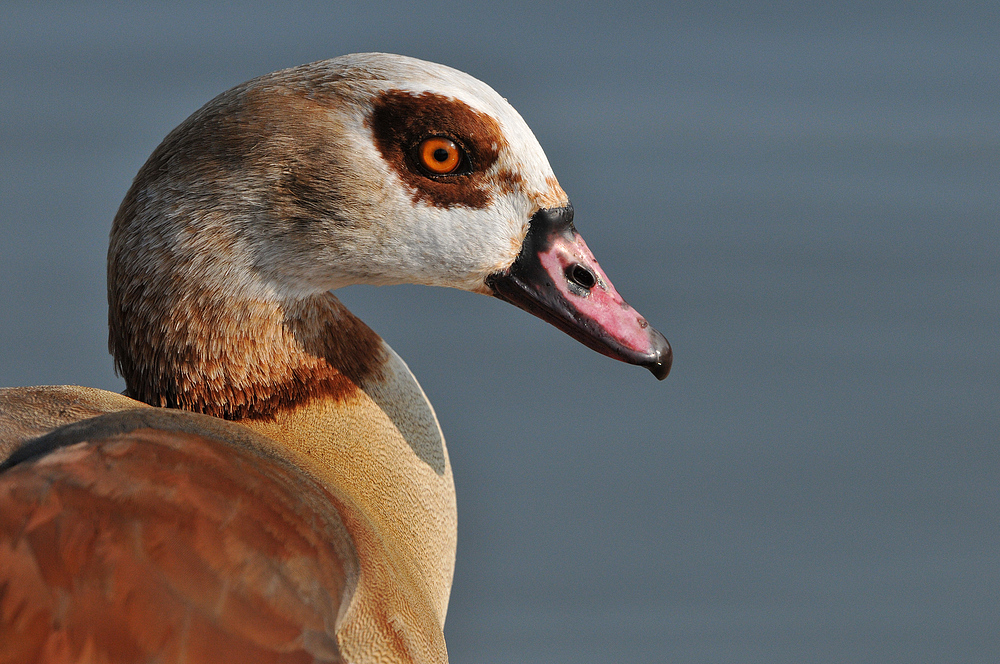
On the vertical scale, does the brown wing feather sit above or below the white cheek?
below

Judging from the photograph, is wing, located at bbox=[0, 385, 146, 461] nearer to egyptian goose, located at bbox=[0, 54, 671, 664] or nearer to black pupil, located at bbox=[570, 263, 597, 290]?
egyptian goose, located at bbox=[0, 54, 671, 664]

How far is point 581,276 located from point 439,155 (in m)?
0.29

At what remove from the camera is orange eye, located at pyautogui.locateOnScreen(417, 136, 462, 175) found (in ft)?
5.37

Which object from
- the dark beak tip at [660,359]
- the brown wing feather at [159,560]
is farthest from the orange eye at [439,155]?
the brown wing feather at [159,560]

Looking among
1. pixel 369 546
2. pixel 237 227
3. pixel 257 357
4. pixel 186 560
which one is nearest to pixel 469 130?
Answer: pixel 237 227

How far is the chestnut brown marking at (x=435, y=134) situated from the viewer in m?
1.62

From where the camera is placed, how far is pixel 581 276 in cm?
175

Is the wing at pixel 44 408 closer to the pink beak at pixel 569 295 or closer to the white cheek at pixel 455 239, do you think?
the white cheek at pixel 455 239

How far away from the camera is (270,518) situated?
138 centimetres

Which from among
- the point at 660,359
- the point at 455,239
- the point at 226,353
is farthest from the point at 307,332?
the point at 660,359

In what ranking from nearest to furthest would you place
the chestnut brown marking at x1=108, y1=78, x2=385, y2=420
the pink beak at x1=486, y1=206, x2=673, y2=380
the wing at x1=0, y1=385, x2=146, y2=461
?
the wing at x1=0, y1=385, x2=146, y2=461
the chestnut brown marking at x1=108, y1=78, x2=385, y2=420
the pink beak at x1=486, y1=206, x2=673, y2=380

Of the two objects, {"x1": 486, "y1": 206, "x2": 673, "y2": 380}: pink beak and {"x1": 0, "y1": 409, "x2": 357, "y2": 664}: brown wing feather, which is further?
{"x1": 486, "y1": 206, "x2": 673, "y2": 380}: pink beak

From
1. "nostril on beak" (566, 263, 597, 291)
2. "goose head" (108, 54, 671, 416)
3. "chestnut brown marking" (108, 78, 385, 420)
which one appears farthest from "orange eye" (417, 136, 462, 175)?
"nostril on beak" (566, 263, 597, 291)

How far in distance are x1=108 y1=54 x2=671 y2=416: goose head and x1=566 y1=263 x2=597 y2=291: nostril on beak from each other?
1.4 inches
